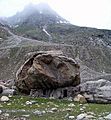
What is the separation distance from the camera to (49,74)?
151 ft

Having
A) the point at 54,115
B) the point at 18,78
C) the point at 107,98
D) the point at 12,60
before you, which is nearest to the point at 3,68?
the point at 12,60

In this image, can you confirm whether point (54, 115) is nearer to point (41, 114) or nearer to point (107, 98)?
point (41, 114)

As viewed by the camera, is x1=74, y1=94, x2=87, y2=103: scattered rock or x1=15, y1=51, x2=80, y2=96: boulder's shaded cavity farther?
x1=15, y1=51, x2=80, y2=96: boulder's shaded cavity

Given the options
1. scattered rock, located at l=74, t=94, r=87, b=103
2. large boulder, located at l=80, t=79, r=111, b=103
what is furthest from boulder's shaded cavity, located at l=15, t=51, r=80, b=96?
scattered rock, located at l=74, t=94, r=87, b=103

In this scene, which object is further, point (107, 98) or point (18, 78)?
point (18, 78)

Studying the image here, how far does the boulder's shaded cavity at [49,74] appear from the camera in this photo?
151 ft

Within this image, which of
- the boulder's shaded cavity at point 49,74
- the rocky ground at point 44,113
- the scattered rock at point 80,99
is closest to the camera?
the rocky ground at point 44,113

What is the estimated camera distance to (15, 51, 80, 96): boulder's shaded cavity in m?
45.9

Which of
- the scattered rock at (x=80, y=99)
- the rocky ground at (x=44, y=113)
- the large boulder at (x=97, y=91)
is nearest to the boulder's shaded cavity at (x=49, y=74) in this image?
the large boulder at (x=97, y=91)

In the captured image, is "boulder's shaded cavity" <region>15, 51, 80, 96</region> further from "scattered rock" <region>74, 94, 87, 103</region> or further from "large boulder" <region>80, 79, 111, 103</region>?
"scattered rock" <region>74, 94, 87, 103</region>

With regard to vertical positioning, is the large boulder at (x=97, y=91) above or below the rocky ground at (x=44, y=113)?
above

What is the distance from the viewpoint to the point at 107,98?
40.4 m

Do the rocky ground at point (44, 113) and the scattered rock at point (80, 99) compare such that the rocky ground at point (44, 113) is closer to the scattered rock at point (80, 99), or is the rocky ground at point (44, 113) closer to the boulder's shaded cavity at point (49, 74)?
the scattered rock at point (80, 99)

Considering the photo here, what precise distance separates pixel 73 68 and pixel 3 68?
13326cm
